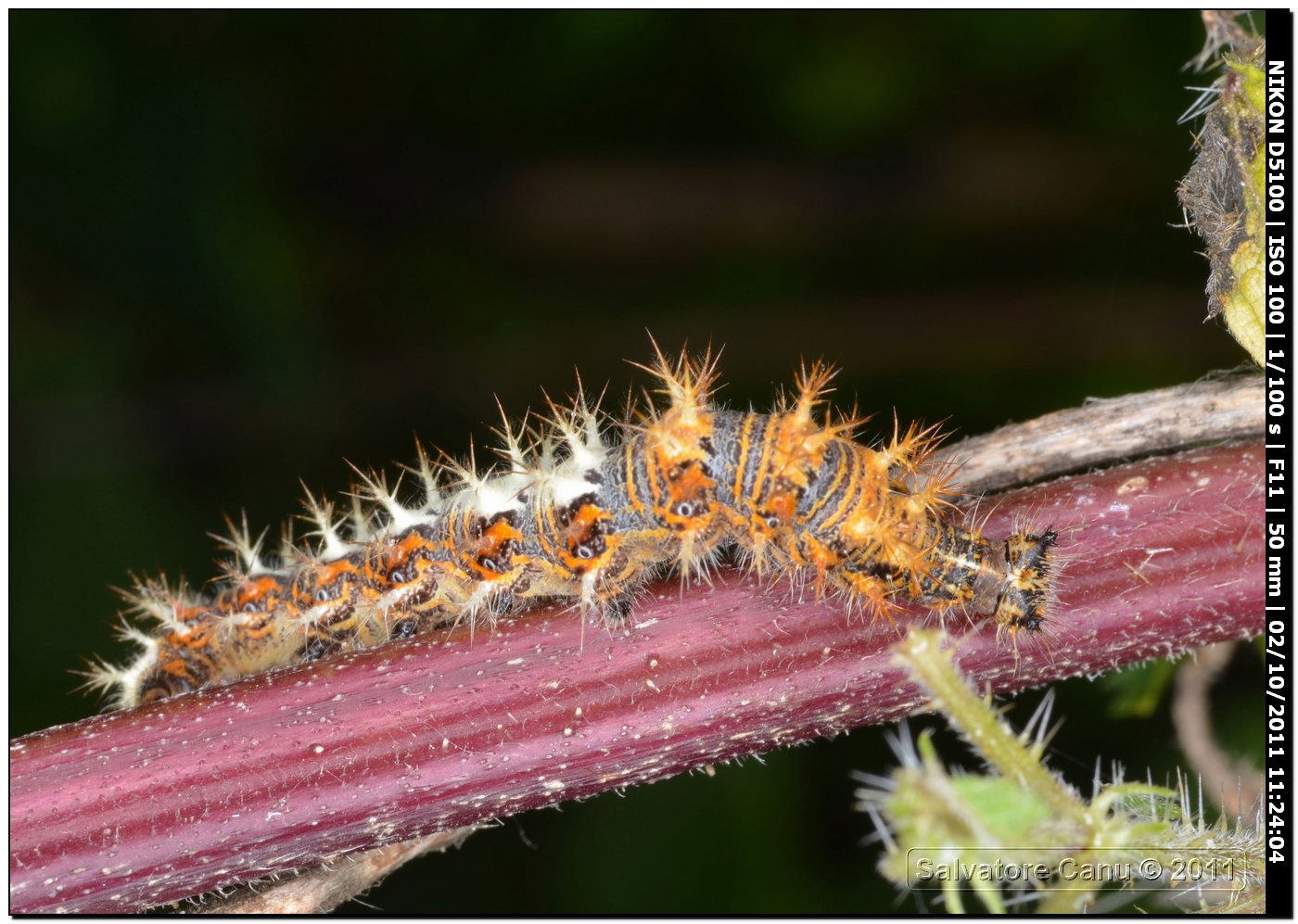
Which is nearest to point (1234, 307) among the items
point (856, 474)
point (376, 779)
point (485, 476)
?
point (856, 474)

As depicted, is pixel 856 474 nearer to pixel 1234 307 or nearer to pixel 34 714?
pixel 1234 307

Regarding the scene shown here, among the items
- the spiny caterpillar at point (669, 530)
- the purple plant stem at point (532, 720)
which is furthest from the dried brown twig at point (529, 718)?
the spiny caterpillar at point (669, 530)

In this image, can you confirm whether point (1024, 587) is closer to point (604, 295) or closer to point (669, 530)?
point (669, 530)

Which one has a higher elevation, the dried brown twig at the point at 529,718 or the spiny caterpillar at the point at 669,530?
the spiny caterpillar at the point at 669,530

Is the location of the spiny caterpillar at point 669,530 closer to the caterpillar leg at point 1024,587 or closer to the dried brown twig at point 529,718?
the caterpillar leg at point 1024,587

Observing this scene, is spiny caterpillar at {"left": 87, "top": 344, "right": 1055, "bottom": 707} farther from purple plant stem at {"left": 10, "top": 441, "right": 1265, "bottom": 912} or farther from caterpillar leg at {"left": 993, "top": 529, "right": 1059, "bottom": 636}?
purple plant stem at {"left": 10, "top": 441, "right": 1265, "bottom": 912}

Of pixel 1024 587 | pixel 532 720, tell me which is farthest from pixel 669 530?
pixel 1024 587

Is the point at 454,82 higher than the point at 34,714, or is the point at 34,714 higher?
the point at 454,82

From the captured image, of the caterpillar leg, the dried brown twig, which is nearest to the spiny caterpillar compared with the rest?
the caterpillar leg

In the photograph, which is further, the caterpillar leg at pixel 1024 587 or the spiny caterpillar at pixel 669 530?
the spiny caterpillar at pixel 669 530
